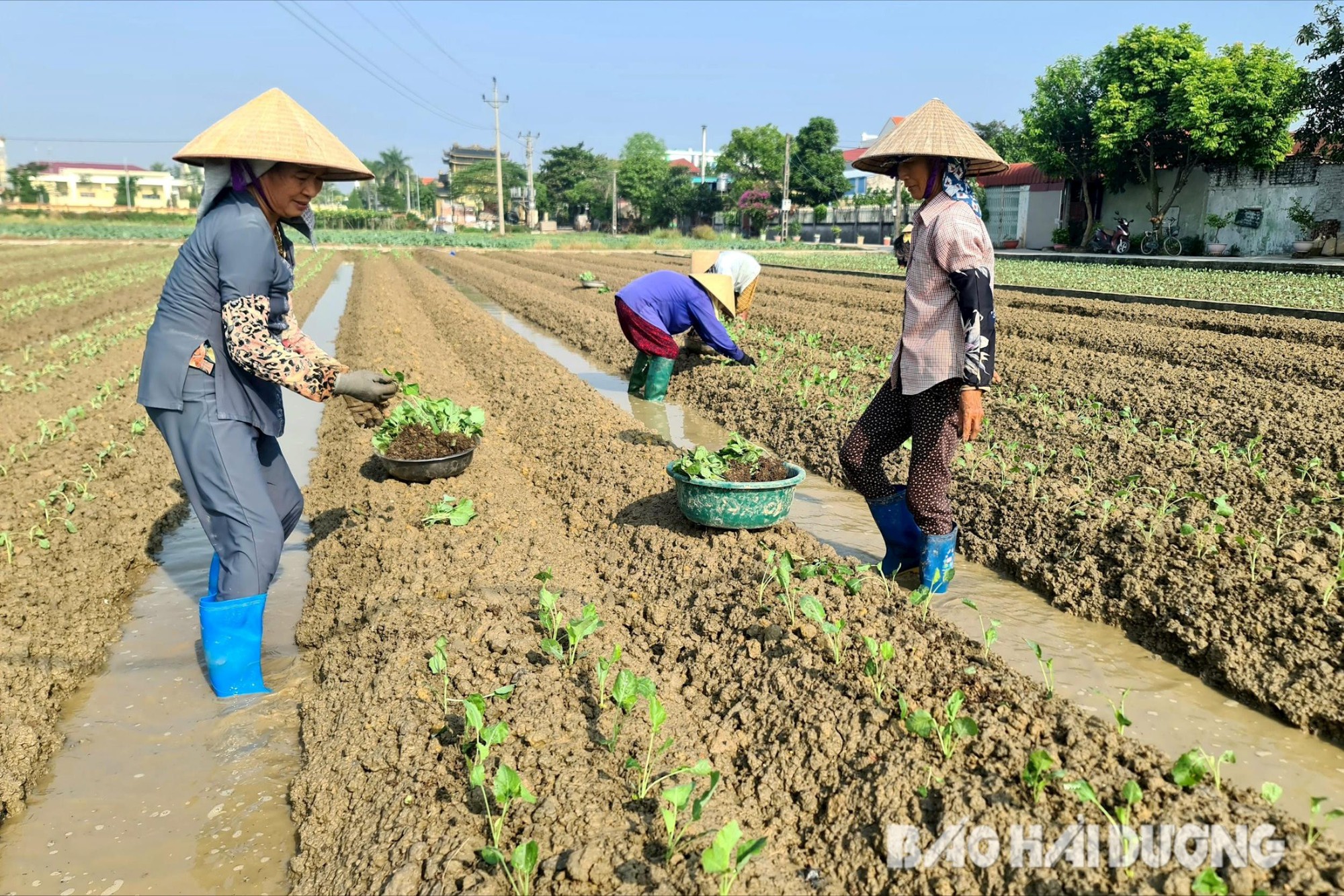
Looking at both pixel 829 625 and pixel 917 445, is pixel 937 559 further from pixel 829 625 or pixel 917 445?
pixel 829 625

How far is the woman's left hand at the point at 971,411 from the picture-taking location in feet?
10.3

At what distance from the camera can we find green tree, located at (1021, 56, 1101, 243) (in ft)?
95.2

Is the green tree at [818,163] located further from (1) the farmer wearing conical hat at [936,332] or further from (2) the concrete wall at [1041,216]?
(1) the farmer wearing conical hat at [936,332]

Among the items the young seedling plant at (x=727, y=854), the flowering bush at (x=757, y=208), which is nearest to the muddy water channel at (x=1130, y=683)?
the young seedling plant at (x=727, y=854)

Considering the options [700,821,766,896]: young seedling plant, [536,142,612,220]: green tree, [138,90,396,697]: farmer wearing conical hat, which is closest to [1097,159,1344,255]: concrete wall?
[138,90,396,697]: farmer wearing conical hat

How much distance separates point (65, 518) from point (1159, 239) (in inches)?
1215

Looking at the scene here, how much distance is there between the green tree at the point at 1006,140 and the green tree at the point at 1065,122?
32.3 inches

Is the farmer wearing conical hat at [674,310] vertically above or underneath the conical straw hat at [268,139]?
underneath

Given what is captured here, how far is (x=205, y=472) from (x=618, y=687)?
1.60m

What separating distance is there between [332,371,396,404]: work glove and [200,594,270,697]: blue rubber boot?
0.80m

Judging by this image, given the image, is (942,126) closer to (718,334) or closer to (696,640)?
(696,640)

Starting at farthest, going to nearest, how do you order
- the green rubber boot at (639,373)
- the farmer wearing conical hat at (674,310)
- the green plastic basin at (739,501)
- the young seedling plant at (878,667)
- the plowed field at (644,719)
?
the green rubber boot at (639,373)
the farmer wearing conical hat at (674,310)
the green plastic basin at (739,501)
the young seedling plant at (878,667)
the plowed field at (644,719)

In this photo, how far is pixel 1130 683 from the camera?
325 cm

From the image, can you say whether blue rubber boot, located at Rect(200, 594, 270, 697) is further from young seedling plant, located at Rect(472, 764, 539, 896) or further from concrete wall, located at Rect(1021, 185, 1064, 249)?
concrete wall, located at Rect(1021, 185, 1064, 249)
